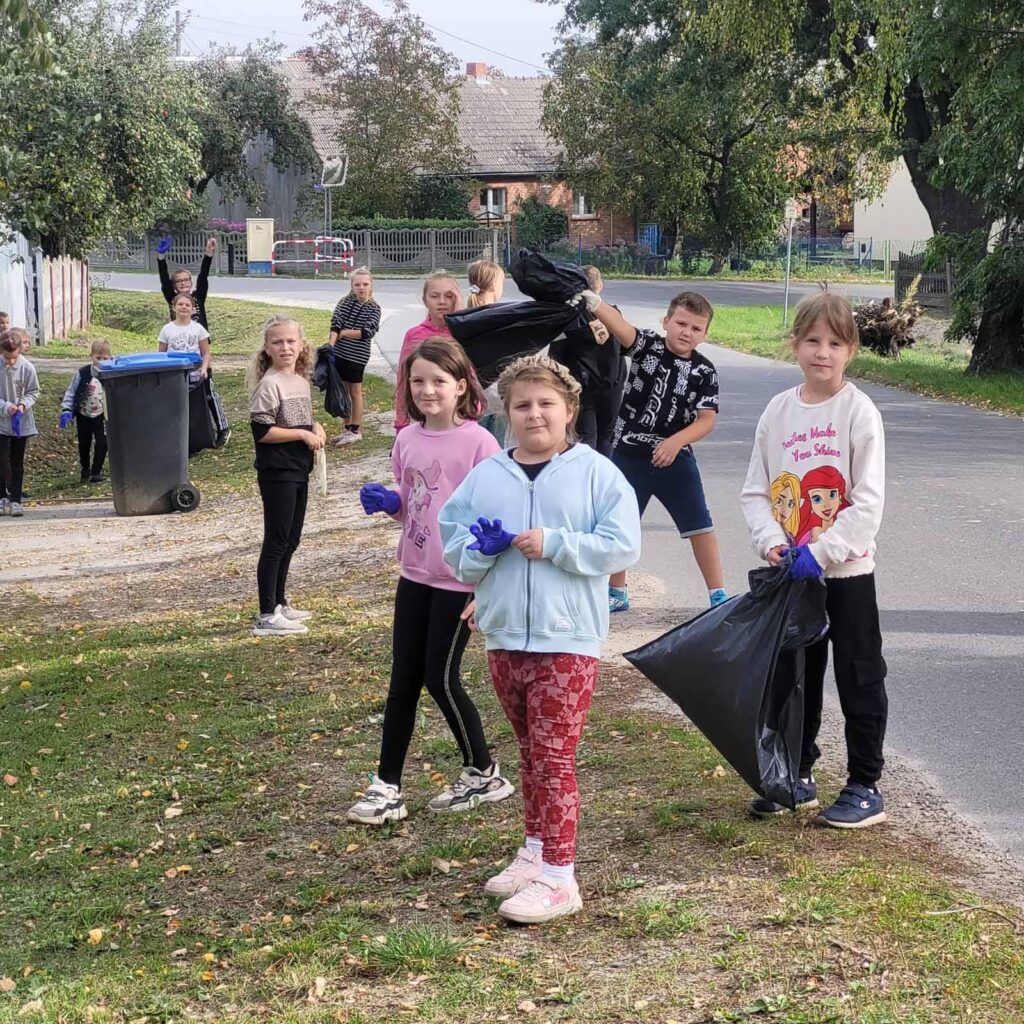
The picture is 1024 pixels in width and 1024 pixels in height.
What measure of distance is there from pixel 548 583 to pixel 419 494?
1.09 m

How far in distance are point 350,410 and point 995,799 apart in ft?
37.6

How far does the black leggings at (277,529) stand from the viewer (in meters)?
8.16

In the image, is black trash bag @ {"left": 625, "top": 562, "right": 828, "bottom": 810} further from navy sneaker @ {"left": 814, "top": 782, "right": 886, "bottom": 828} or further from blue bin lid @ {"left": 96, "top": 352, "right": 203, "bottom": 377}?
blue bin lid @ {"left": 96, "top": 352, "right": 203, "bottom": 377}

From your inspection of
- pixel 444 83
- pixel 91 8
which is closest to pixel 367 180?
pixel 444 83

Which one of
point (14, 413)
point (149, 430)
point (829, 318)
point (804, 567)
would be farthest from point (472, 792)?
point (14, 413)

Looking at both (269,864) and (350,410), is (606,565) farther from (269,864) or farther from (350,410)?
(350,410)

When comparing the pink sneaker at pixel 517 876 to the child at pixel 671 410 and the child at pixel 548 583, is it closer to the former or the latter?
the child at pixel 548 583

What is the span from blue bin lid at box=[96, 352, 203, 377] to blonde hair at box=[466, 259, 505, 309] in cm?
607

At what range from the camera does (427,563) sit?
518 cm

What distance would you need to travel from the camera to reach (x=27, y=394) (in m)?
14.0

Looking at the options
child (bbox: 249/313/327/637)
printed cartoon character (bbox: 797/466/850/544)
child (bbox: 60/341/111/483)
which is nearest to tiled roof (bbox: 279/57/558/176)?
child (bbox: 60/341/111/483)

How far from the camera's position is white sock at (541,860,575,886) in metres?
4.36

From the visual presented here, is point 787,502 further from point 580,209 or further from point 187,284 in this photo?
point 580,209

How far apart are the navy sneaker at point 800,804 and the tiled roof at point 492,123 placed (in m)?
53.9
